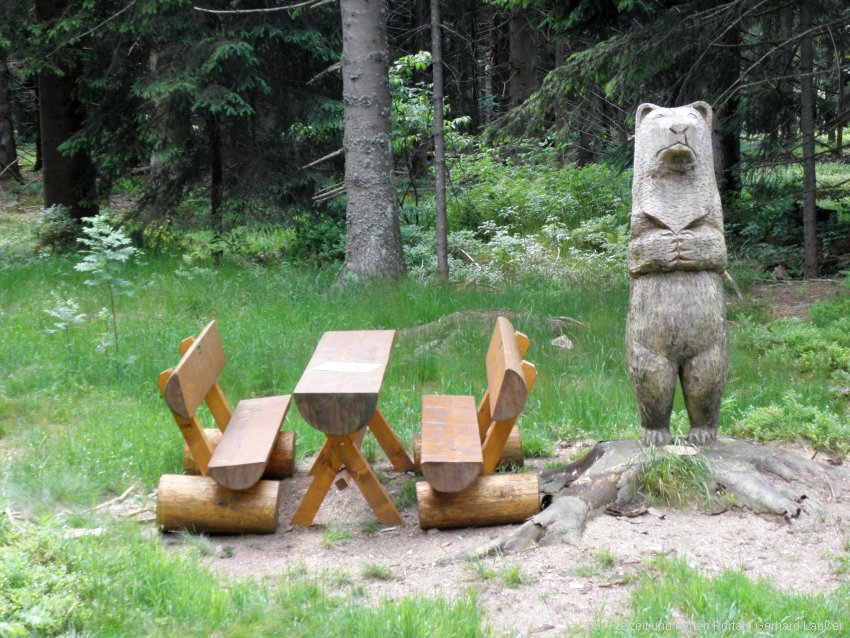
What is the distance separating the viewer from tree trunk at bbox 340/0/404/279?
10.5m

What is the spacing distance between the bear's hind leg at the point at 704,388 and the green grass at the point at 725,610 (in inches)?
50.4

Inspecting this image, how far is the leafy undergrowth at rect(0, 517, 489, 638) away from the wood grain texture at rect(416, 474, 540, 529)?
3.03 ft

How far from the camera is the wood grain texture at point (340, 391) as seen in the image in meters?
4.37

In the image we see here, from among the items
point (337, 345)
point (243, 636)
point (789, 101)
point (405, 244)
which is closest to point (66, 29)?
point (405, 244)

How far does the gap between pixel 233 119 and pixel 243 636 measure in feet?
35.9

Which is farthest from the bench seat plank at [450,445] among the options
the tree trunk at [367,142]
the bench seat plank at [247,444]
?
the tree trunk at [367,142]

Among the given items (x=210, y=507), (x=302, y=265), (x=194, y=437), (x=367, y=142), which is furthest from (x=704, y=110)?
(x=302, y=265)

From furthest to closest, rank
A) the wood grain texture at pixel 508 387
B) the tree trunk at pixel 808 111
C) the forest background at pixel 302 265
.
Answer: the tree trunk at pixel 808 111, the wood grain texture at pixel 508 387, the forest background at pixel 302 265

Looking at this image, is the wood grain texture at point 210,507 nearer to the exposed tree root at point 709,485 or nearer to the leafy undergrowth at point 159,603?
the leafy undergrowth at point 159,603

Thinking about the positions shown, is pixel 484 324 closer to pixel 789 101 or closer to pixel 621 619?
pixel 621 619

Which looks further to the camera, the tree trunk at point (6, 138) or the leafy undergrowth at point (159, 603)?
the tree trunk at point (6, 138)

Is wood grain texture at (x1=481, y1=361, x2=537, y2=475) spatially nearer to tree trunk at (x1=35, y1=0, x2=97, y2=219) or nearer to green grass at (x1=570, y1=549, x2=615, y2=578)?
green grass at (x1=570, y1=549, x2=615, y2=578)

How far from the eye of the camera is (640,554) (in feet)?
13.3

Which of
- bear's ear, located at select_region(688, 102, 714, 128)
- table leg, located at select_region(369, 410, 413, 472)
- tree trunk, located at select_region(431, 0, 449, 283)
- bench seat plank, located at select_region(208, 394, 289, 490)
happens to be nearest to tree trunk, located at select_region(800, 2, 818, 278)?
tree trunk, located at select_region(431, 0, 449, 283)
